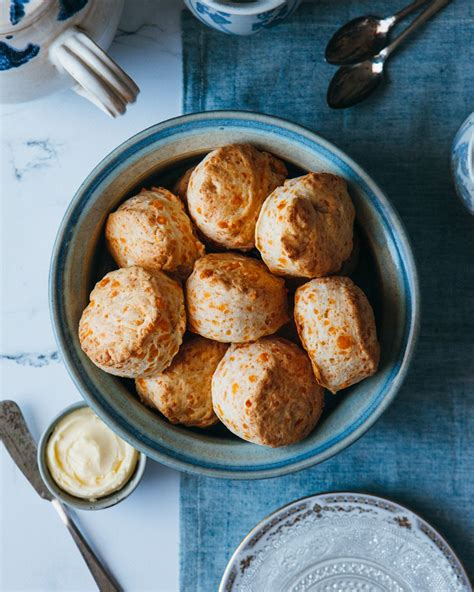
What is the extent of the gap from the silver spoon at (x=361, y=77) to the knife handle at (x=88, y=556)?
757mm

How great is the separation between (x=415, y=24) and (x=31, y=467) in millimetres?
906

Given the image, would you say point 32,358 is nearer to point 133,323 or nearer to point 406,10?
point 133,323

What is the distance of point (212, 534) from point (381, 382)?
15.5 inches

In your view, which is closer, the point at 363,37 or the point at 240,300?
the point at 240,300

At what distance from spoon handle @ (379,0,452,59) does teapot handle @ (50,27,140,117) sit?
425 mm

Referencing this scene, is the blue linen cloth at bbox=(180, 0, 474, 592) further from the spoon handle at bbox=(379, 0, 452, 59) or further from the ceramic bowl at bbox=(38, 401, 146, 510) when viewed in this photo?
the ceramic bowl at bbox=(38, 401, 146, 510)

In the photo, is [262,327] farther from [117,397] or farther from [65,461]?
[65,461]

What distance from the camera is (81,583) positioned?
4.01 ft

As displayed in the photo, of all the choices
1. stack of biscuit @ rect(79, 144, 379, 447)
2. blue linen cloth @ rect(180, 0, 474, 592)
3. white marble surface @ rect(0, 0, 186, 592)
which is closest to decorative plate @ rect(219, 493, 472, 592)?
blue linen cloth @ rect(180, 0, 474, 592)

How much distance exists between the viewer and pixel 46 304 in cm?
121

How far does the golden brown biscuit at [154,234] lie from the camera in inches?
38.4

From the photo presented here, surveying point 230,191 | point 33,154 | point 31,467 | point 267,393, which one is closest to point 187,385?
point 267,393

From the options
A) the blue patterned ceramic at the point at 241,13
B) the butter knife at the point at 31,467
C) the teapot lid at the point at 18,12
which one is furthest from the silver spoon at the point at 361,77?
the butter knife at the point at 31,467

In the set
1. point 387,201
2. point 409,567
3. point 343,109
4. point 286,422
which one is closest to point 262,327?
point 286,422
